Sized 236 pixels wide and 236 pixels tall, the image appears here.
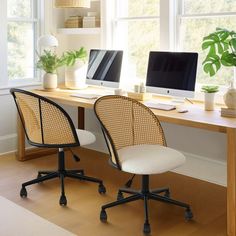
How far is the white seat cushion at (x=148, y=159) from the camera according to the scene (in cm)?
258

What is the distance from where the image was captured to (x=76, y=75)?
14.1 feet

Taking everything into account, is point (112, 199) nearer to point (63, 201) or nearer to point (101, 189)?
point (101, 189)

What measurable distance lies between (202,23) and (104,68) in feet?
3.39

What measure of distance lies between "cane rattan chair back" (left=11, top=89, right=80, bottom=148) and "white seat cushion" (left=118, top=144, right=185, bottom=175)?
0.46 metres

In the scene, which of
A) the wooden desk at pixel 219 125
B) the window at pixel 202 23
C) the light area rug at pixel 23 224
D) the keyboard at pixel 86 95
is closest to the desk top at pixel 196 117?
the wooden desk at pixel 219 125

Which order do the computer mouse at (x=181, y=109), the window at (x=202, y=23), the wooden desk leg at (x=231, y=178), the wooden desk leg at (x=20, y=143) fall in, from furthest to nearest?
the wooden desk leg at (x=20, y=143), the window at (x=202, y=23), the computer mouse at (x=181, y=109), the wooden desk leg at (x=231, y=178)

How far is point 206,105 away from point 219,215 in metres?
0.81

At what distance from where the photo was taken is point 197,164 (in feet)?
12.3

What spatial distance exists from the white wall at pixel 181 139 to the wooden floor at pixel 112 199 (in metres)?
0.12

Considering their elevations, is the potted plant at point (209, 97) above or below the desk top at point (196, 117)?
above

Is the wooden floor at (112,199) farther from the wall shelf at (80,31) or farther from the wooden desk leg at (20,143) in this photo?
the wall shelf at (80,31)

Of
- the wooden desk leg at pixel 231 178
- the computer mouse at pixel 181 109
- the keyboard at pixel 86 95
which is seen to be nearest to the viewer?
the wooden desk leg at pixel 231 178

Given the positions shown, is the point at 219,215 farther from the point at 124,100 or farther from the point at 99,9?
the point at 99,9

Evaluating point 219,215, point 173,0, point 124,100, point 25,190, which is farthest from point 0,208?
point 173,0
